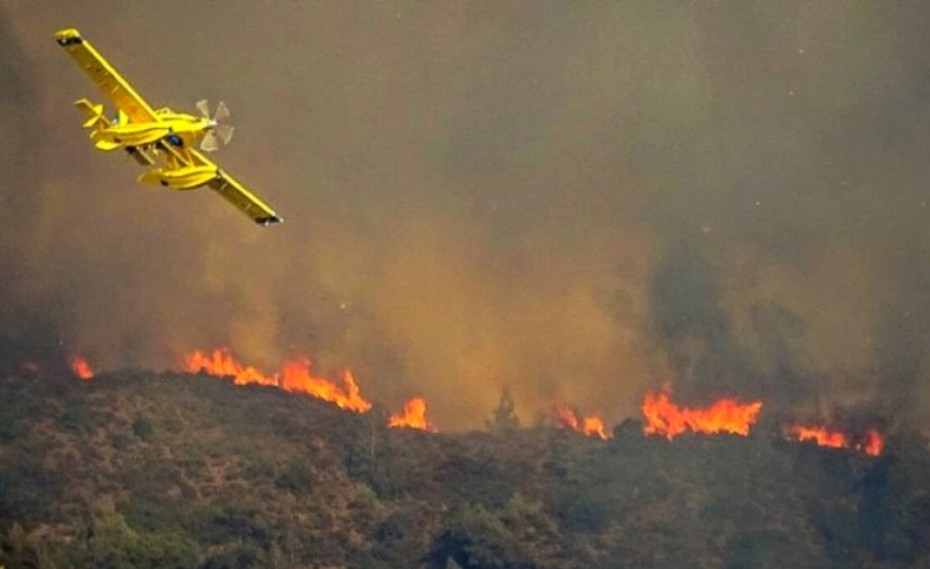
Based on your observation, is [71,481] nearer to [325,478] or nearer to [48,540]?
[48,540]

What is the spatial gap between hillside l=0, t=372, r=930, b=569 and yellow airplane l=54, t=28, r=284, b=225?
2703 centimetres

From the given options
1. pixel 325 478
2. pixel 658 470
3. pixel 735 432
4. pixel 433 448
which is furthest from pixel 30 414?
pixel 735 432

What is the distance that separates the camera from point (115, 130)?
51500 millimetres

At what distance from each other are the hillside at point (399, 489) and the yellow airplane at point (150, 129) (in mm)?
27031

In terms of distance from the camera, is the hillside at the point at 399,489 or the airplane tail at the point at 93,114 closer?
the airplane tail at the point at 93,114

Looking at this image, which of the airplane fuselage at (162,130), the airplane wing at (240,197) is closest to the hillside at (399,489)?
the airplane wing at (240,197)

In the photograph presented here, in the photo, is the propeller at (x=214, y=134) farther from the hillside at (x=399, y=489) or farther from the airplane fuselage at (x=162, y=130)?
the hillside at (x=399, y=489)

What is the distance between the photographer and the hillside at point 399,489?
77.2m

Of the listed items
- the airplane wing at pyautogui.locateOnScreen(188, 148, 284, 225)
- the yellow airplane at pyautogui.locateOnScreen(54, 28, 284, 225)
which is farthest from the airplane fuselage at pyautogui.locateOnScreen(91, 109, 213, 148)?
the airplane wing at pyautogui.locateOnScreen(188, 148, 284, 225)

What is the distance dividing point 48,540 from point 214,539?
9.82 metres

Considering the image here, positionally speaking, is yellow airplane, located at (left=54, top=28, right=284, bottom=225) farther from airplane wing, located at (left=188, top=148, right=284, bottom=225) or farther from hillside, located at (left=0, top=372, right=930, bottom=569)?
hillside, located at (left=0, top=372, right=930, bottom=569)

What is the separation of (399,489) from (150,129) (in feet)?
140

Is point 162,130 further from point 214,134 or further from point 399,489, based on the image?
point 399,489

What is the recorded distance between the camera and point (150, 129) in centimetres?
5097
